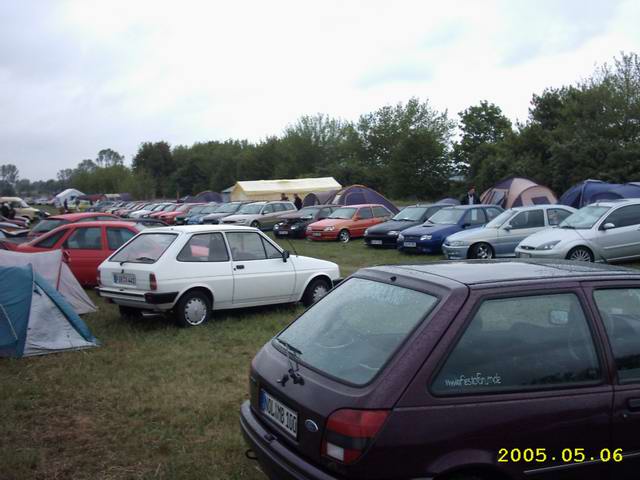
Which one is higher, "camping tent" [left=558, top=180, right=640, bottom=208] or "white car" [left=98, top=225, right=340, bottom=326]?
"camping tent" [left=558, top=180, right=640, bottom=208]

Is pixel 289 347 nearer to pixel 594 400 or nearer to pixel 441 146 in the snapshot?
pixel 594 400

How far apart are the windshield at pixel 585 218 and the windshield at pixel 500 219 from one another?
181 cm

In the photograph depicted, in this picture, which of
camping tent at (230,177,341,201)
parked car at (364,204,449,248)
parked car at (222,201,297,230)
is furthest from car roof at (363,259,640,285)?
camping tent at (230,177,341,201)

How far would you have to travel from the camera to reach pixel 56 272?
31.3ft

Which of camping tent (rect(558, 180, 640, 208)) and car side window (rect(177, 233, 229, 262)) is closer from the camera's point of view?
car side window (rect(177, 233, 229, 262))

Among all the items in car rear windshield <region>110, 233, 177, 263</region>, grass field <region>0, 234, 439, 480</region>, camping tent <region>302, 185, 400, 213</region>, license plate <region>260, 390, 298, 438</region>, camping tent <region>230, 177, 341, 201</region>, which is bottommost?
grass field <region>0, 234, 439, 480</region>

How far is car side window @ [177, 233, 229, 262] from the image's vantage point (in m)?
8.59

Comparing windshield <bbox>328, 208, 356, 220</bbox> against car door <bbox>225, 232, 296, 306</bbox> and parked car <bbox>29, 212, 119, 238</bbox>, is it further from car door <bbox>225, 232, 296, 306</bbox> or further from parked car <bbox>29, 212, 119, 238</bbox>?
car door <bbox>225, 232, 296, 306</bbox>

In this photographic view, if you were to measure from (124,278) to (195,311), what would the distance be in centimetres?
112

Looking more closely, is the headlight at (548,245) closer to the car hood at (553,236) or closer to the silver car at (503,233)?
the car hood at (553,236)

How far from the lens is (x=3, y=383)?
245 inches

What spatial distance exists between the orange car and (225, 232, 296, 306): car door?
1306 cm

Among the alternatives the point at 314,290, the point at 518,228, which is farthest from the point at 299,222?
the point at 314,290

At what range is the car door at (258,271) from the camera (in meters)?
8.95
